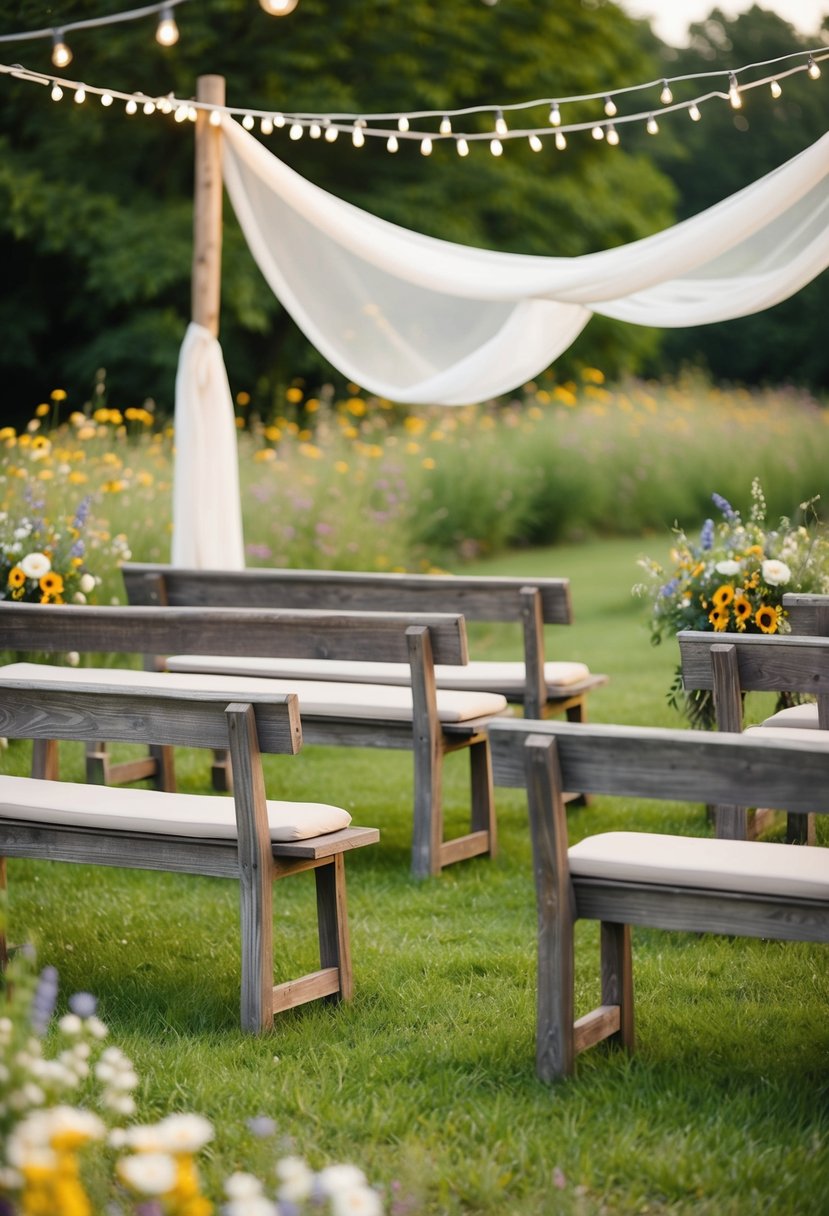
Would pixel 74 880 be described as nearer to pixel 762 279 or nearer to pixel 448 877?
pixel 448 877

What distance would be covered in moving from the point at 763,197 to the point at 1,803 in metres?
3.69

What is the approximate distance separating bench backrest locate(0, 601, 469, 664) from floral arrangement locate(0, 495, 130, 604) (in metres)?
1.57

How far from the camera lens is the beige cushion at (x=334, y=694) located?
5.35 metres

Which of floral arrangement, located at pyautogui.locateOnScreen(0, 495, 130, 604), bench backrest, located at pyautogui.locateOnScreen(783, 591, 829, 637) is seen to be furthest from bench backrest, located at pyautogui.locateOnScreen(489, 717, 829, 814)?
floral arrangement, located at pyautogui.locateOnScreen(0, 495, 130, 604)

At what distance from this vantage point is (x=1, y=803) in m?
4.02

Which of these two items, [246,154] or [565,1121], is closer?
[565,1121]

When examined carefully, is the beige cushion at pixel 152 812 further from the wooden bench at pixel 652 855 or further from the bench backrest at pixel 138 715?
the wooden bench at pixel 652 855

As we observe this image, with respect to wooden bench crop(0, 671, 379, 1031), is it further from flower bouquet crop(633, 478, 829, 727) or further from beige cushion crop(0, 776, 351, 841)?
flower bouquet crop(633, 478, 829, 727)

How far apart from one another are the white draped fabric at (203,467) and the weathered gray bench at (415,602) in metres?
0.57

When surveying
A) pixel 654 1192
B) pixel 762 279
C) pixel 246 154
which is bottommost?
pixel 654 1192

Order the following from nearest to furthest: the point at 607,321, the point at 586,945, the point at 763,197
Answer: the point at 586,945 → the point at 763,197 → the point at 607,321

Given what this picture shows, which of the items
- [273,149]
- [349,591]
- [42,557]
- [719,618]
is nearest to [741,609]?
[719,618]

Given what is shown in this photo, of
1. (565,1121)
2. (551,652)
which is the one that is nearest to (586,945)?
(565,1121)

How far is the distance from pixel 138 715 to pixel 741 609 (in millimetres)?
2742
